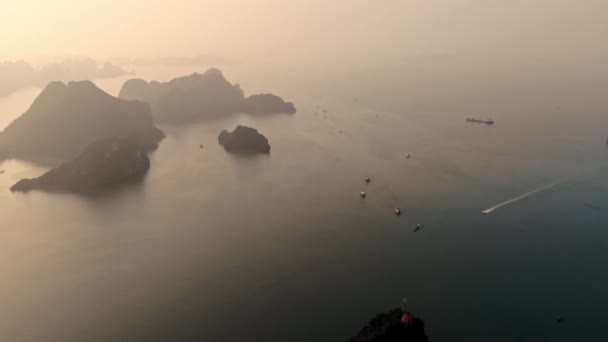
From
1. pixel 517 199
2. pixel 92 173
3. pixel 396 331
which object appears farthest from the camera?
pixel 92 173

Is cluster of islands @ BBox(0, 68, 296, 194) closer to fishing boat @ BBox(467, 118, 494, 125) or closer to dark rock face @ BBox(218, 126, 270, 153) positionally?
dark rock face @ BBox(218, 126, 270, 153)

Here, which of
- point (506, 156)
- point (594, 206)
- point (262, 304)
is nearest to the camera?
point (262, 304)

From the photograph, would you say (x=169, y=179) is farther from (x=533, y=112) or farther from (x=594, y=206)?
(x=533, y=112)

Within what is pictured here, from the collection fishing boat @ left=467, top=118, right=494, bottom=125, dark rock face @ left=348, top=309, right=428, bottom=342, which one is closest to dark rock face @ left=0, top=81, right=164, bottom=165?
dark rock face @ left=348, top=309, right=428, bottom=342

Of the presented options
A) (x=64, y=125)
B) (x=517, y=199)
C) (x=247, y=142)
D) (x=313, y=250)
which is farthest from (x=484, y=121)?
(x=64, y=125)

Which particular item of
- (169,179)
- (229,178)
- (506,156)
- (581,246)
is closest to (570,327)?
(581,246)

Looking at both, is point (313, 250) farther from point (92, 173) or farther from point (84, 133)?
point (84, 133)
